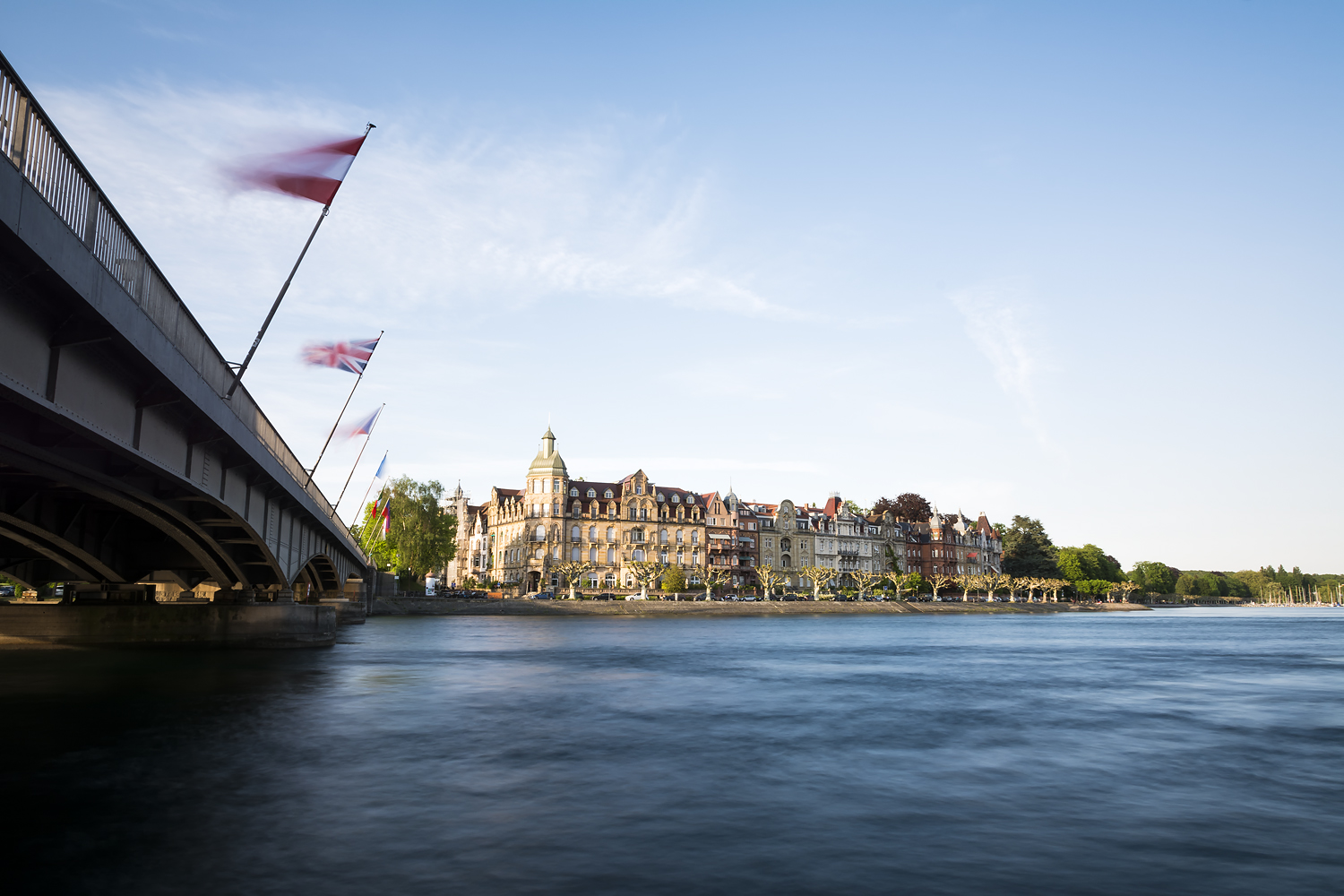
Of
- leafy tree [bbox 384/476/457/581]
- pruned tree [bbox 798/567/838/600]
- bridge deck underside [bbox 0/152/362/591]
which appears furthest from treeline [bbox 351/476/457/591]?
bridge deck underside [bbox 0/152/362/591]

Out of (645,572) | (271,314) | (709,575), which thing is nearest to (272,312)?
(271,314)

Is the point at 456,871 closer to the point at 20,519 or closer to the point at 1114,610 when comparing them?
the point at 20,519

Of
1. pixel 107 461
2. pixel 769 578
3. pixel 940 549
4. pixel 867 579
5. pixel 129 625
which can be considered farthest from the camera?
pixel 940 549

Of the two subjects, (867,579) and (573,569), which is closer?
(573,569)

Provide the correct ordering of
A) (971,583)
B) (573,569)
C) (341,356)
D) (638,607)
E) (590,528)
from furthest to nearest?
(971,583)
(590,528)
(573,569)
(638,607)
(341,356)

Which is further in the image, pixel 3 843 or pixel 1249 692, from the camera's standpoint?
pixel 1249 692

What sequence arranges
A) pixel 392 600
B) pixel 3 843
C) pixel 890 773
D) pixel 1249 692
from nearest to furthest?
pixel 3 843
pixel 890 773
pixel 1249 692
pixel 392 600

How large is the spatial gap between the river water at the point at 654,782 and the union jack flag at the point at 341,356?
10.8 m

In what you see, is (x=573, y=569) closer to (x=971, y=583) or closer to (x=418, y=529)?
(x=418, y=529)

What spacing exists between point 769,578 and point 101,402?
140 metres

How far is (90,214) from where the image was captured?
49.2 feet

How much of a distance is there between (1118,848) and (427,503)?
11469cm

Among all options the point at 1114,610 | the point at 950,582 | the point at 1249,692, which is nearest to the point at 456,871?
the point at 1249,692

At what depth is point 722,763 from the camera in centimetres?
1938
